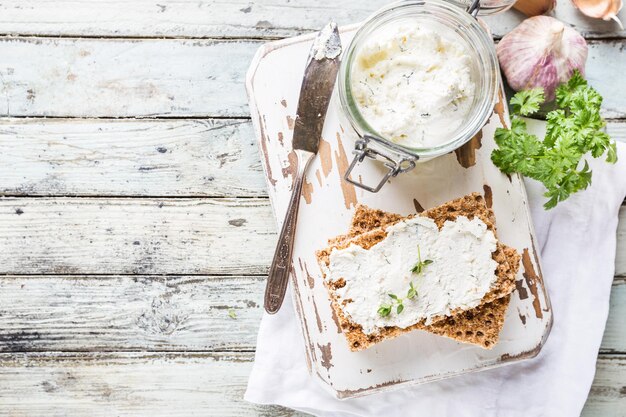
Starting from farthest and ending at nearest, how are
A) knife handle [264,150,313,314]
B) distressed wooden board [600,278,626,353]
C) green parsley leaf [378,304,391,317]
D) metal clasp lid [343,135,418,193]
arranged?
1. distressed wooden board [600,278,626,353]
2. knife handle [264,150,313,314]
3. green parsley leaf [378,304,391,317]
4. metal clasp lid [343,135,418,193]

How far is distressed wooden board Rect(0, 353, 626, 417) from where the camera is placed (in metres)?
1.56

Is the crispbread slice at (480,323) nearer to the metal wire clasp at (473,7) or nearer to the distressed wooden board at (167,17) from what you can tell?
the metal wire clasp at (473,7)

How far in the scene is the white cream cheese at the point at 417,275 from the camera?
127 centimetres

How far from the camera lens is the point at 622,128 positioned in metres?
1.50

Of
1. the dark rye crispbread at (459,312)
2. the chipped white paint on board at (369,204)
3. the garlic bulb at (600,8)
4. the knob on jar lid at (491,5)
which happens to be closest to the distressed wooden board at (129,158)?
the chipped white paint on board at (369,204)

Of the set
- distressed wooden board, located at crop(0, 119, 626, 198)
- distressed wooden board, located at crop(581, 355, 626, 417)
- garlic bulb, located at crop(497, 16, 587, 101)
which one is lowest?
distressed wooden board, located at crop(581, 355, 626, 417)

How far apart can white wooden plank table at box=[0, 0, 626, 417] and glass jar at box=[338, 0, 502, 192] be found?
0.35 meters

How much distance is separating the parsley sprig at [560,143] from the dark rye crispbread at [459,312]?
116 mm

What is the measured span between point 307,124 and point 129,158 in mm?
464

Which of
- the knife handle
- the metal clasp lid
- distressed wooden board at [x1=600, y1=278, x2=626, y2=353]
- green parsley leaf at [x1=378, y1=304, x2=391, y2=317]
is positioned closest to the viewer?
the metal clasp lid

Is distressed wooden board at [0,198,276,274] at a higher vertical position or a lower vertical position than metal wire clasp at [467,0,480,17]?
lower

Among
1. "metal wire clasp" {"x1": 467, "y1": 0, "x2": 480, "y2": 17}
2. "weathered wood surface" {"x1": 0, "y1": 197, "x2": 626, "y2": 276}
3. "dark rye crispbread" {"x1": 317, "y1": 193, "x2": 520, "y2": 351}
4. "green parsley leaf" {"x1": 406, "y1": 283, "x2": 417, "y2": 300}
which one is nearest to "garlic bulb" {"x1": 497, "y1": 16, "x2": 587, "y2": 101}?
"metal wire clasp" {"x1": 467, "y1": 0, "x2": 480, "y2": 17}

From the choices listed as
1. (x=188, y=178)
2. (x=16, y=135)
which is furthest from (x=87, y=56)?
(x=188, y=178)

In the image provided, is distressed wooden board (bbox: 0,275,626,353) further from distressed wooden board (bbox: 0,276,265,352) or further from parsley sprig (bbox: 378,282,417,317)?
parsley sprig (bbox: 378,282,417,317)
